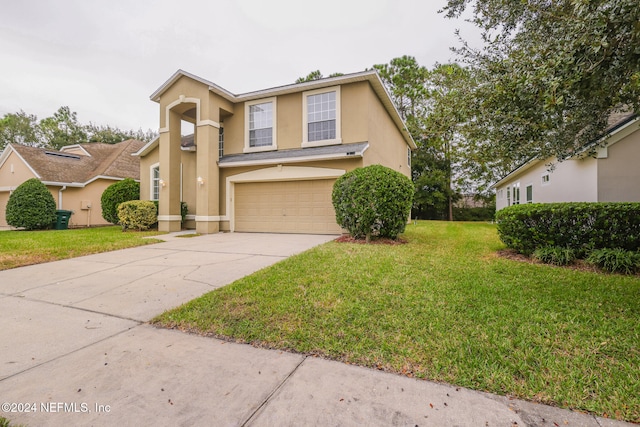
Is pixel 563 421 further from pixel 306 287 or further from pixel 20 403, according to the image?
pixel 20 403

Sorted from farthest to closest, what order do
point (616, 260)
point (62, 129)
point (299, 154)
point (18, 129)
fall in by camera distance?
point (62, 129) < point (18, 129) < point (299, 154) < point (616, 260)

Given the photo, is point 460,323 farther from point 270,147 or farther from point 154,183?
point 154,183

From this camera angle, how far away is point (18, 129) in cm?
3014

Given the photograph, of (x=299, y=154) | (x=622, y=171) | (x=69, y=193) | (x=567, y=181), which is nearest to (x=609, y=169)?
(x=622, y=171)

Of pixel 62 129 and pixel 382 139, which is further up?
pixel 62 129

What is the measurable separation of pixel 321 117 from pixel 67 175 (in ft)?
53.2

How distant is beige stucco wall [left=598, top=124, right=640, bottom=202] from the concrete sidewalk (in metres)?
8.91

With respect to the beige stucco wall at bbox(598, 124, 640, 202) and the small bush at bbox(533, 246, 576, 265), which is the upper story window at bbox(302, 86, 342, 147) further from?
the beige stucco wall at bbox(598, 124, 640, 202)

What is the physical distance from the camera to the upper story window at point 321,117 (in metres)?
11.0

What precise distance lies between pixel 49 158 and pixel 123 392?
72.7ft

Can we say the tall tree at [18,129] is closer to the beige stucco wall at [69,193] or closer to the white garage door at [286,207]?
→ the beige stucco wall at [69,193]

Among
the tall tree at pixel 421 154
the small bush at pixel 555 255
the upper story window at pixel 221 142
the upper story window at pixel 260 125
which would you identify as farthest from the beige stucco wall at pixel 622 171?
the tall tree at pixel 421 154

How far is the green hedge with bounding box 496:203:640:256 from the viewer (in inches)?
215

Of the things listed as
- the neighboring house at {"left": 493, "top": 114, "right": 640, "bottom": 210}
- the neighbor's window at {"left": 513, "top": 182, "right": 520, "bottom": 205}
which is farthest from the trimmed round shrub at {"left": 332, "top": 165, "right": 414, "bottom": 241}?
the neighbor's window at {"left": 513, "top": 182, "right": 520, "bottom": 205}
